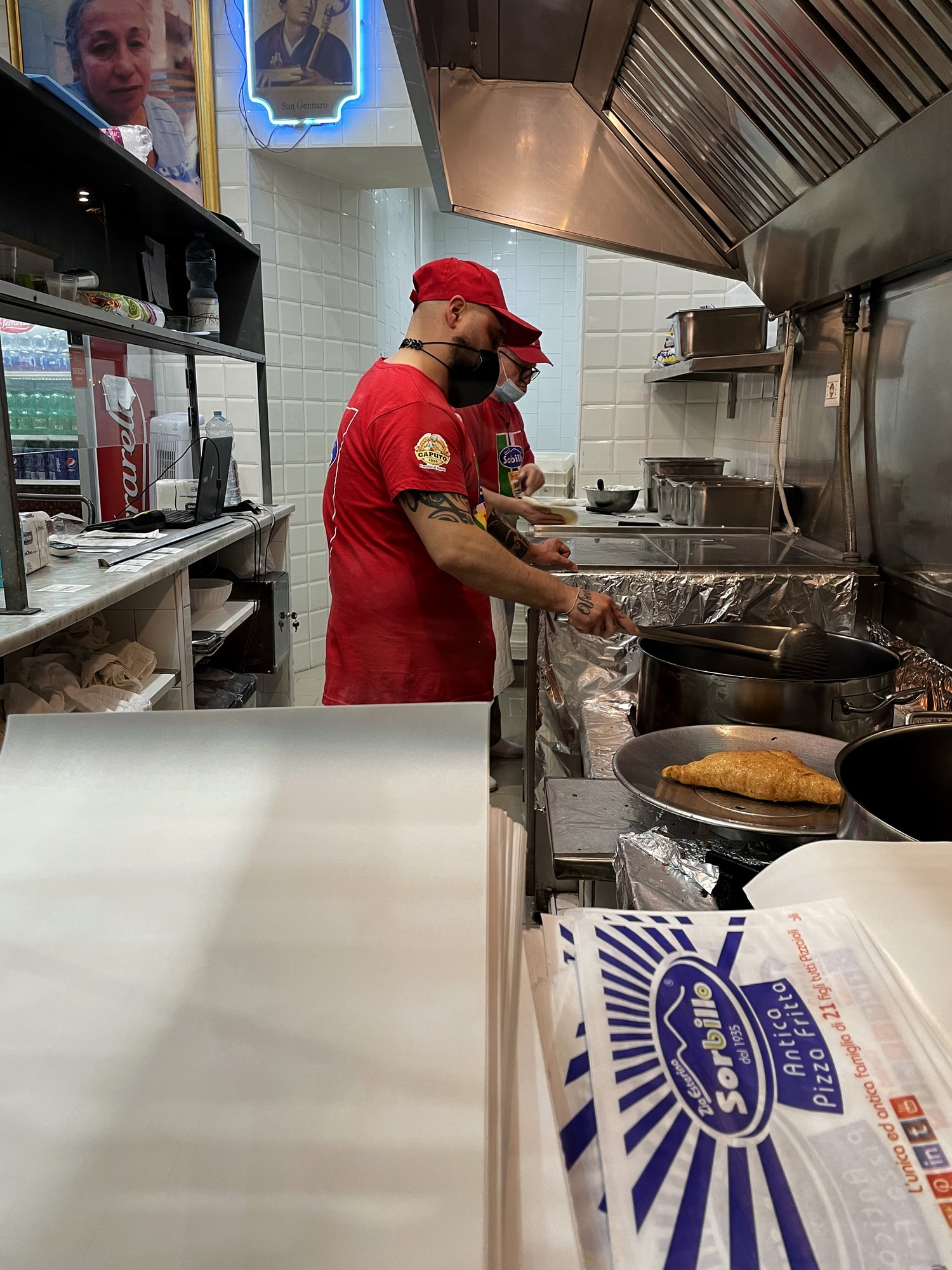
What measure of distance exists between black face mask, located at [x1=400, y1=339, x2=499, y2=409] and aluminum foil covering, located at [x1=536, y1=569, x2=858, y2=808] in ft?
1.58

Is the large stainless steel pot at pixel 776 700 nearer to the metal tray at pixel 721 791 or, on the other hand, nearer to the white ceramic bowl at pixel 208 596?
the metal tray at pixel 721 791

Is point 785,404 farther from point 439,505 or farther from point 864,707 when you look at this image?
point 864,707

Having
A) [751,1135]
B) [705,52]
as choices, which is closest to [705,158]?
[705,52]

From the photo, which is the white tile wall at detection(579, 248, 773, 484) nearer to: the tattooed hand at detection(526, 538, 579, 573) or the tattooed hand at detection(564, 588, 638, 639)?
the tattooed hand at detection(526, 538, 579, 573)

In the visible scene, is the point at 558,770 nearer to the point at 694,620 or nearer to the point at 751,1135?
the point at 694,620

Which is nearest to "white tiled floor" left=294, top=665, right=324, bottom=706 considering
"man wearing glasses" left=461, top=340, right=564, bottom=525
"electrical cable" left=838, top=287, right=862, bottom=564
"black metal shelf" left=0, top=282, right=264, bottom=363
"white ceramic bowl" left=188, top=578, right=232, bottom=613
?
"white ceramic bowl" left=188, top=578, right=232, bottom=613

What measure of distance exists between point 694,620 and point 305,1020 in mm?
1821

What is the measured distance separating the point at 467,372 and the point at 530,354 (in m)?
0.90

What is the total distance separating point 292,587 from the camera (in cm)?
459

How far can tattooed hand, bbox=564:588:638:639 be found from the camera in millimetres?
1738

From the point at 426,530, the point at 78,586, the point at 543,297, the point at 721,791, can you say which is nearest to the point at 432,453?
the point at 426,530

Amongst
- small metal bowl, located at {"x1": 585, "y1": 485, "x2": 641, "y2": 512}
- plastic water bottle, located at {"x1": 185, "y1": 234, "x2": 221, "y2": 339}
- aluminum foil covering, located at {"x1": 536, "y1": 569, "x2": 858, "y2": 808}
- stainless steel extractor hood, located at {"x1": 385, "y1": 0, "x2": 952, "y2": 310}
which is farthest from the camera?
small metal bowl, located at {"x1": 585, "y1": 485, "x2": 641, "y2": 512}

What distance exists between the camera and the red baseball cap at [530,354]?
265 cm

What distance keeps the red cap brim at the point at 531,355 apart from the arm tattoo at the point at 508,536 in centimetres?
58
